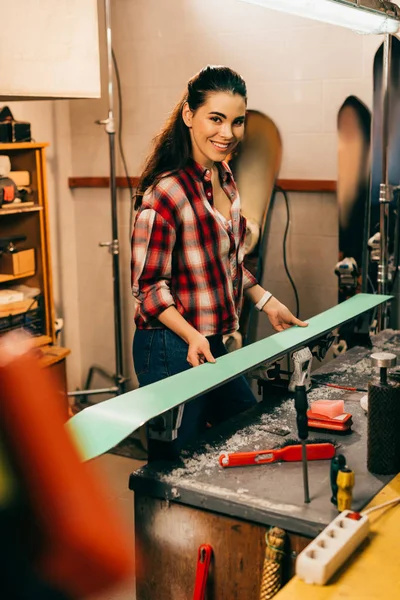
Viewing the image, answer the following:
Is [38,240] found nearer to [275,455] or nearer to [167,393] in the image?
[167,393]

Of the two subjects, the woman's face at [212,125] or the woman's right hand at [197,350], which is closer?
A: the woman's right hand at [197,350]

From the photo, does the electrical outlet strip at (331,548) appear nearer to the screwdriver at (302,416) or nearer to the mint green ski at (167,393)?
the screwdriver at (302,416)

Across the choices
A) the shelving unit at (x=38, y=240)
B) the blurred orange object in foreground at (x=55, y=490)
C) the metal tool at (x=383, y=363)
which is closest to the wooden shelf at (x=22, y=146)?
the shelving unit at (x=38, y=240)

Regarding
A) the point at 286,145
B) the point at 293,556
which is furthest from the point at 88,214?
the point at 293,556

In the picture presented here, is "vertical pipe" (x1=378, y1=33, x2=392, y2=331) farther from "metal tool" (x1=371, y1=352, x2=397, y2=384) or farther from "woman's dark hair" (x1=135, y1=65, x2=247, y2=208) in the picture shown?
"metal tool" (x1=371, y1=352, x2=397, y2=384)

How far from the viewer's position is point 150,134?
3.89 meters

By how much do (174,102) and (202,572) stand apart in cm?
280

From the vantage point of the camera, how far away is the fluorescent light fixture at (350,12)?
181cm

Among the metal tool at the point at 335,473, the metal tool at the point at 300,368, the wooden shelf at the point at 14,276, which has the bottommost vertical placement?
the metal tool at the point at 335,473

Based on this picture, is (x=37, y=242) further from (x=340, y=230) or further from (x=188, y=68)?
(x=340, y=230)

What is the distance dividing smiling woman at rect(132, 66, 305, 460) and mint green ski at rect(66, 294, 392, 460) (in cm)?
11

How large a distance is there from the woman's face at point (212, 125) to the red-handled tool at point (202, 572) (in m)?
1.20

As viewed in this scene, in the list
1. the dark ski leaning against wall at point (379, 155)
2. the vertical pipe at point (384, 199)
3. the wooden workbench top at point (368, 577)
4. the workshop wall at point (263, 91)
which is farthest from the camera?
the workshop wall at point (263, 91)

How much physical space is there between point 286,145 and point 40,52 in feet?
7.00
